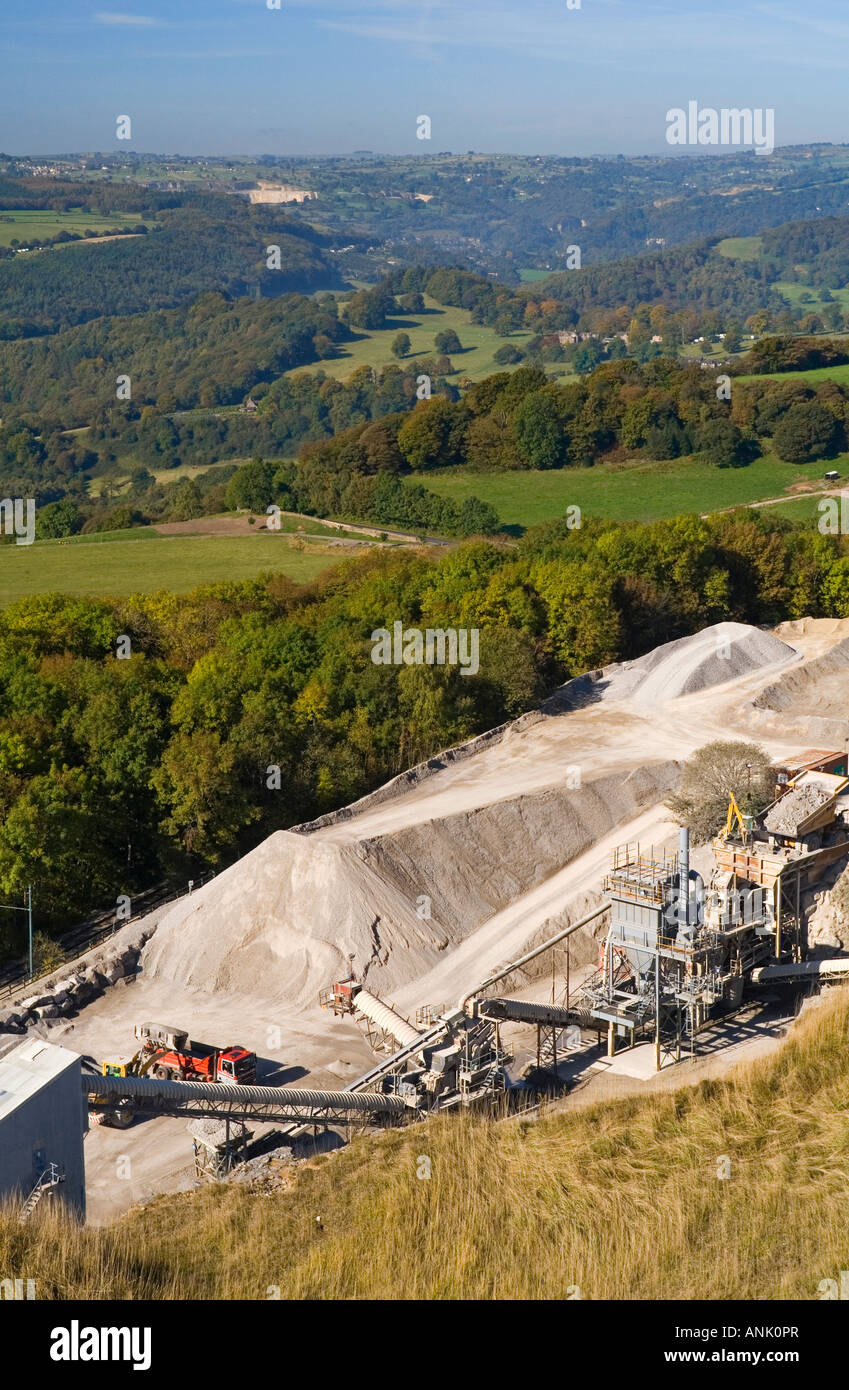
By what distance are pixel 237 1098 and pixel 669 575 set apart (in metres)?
52.7

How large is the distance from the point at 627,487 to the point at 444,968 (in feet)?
246

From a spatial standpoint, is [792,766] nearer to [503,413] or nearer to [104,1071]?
[104,1071]

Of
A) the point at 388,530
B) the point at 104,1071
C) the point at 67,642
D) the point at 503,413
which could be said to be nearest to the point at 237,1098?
the point at 104,1071

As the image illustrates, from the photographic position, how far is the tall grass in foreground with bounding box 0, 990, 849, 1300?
23469 millimetres

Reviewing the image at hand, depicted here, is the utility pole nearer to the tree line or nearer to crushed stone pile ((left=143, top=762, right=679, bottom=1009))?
the tree line

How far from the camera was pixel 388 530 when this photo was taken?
4296 inches

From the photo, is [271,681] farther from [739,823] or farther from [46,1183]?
[46,1183]

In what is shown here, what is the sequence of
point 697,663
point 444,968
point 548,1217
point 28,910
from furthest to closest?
point 697,663 → point 28,910 → point 444,968 → point 548,1217

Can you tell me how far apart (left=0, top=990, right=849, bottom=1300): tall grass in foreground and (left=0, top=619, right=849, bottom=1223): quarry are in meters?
5.92

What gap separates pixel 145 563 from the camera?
323 ft

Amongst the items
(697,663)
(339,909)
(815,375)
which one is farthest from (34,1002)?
(815,375)

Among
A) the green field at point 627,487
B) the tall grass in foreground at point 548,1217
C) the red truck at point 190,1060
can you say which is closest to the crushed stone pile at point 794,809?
the tall grass in foreground at point 548,1217

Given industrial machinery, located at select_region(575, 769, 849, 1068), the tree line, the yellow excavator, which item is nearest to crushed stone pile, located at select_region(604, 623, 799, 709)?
the tree line

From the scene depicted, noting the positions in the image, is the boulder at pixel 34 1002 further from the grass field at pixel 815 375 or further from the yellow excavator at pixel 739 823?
the grass field at pixel 815 375
